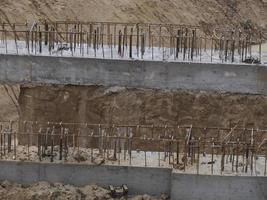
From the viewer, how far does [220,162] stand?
11.7 m

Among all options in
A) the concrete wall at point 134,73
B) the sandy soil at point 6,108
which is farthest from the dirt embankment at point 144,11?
the concrete wall at point 134,73

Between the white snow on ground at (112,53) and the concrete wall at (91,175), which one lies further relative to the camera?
the white snow on ground at (112,53)

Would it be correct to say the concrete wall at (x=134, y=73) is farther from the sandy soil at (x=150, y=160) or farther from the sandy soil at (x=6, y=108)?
the sandy soil at (x=6, y=108)

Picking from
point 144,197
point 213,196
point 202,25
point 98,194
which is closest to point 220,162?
point 213,196

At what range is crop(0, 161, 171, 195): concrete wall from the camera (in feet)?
37.1

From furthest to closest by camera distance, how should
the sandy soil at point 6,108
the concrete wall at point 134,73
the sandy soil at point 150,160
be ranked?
the sandy soil at point 6,108
the concrete wall at point 134,73
the sandy soil at point 150,160

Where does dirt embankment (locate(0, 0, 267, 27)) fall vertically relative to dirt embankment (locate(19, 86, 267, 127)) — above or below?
above

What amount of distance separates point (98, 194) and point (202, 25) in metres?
13.7

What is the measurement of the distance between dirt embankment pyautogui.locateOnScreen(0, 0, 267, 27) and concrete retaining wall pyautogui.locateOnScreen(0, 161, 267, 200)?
28.5 feet

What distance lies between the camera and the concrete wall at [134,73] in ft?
46.5

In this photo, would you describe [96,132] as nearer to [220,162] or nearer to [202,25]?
[220,162]

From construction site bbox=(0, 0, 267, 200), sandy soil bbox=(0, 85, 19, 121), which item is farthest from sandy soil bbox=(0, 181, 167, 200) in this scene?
sandy soil bbox=(0, 85, 19, 121)

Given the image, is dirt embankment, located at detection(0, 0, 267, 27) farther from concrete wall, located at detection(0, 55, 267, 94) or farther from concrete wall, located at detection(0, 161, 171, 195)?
concrete wall, located at detection(0, 161, 171, 195)

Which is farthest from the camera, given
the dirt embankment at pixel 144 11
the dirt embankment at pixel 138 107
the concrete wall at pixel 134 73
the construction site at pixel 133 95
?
the dirt embankment at pixel 144 11
